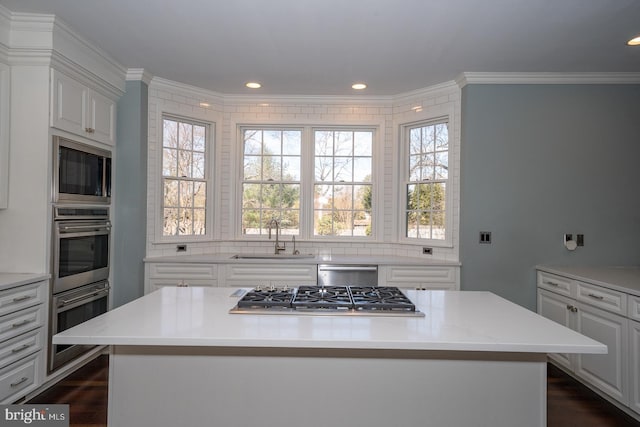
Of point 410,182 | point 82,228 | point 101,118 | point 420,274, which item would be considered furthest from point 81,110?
point 420,274

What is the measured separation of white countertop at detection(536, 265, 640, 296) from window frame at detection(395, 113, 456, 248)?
94 centimetres

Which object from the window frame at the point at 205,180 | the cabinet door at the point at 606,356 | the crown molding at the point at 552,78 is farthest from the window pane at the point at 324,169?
the cabinet door at the point at 606,356

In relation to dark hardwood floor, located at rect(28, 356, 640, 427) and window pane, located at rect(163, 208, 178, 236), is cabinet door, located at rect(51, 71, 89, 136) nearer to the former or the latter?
window pane, located at rect(163, 208, 178, 236)

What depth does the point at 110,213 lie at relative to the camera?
12.5 feet

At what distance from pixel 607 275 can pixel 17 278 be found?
4447 millimetres

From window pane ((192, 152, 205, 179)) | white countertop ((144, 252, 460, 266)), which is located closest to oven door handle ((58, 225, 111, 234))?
white countertop ((144, 252, 460, 266))

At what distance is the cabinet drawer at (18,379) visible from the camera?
2.53 m

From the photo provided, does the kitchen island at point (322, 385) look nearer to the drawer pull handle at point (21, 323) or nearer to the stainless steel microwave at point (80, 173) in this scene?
the drawer pull handle at point (21, 323)

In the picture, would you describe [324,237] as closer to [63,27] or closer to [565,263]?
[565,263]

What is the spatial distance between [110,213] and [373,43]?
2863 mm

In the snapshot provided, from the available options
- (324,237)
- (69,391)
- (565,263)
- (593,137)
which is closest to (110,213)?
(69,391)

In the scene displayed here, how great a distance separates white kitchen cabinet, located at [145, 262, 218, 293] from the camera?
399 centimetres

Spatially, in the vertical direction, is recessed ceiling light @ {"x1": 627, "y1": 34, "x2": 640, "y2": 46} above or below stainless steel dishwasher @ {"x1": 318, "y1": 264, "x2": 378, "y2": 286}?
above

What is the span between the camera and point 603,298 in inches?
116
